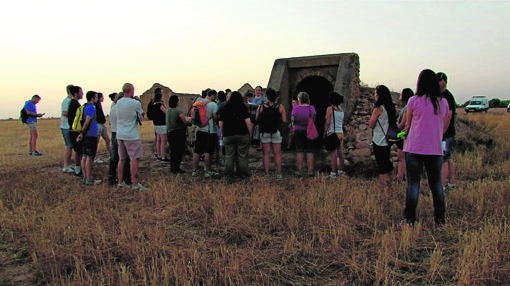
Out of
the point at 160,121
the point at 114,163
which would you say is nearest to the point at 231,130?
the point at 114,163

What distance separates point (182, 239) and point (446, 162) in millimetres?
4758

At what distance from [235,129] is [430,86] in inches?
161

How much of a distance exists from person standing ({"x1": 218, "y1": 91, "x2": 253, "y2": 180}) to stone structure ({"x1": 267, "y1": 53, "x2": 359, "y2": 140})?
4.98 m

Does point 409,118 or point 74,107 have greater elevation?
point 74,107

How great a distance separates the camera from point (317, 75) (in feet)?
43.0

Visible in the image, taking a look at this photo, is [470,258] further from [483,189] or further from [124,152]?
[124,152]

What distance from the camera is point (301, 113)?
8.12 meters

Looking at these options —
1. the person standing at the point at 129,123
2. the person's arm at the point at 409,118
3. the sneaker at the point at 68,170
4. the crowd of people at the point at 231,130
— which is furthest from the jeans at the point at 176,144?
the person's arm at the point at 409,118

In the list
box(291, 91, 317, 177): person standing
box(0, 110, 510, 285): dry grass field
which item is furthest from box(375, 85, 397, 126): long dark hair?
box(291, 91, 317, 177): person standing

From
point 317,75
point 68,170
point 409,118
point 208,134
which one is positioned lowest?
point 68,170

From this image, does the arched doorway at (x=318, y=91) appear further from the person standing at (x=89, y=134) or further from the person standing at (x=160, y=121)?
the person standing at (x=89, y=134)

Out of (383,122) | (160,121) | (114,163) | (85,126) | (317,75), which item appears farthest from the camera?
(317,75)

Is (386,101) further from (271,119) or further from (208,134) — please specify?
(208,134)

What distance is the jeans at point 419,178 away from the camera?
4734 mm
